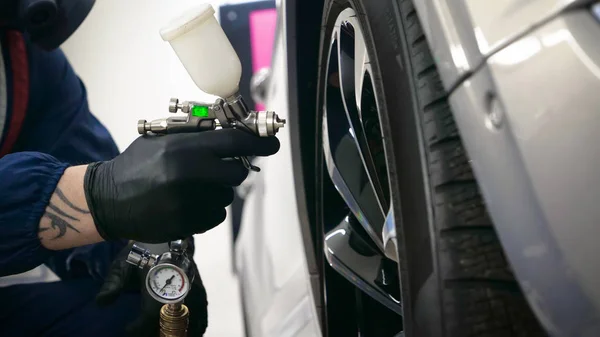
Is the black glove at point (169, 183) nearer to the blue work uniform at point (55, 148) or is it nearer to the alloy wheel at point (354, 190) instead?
the alloy wheel at point (354, 190)

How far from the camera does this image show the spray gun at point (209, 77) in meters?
0.63

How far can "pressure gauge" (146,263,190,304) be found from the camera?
0.79 metres

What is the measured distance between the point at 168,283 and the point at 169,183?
0.17 m

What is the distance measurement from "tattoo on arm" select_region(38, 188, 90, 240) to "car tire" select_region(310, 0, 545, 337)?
54cm

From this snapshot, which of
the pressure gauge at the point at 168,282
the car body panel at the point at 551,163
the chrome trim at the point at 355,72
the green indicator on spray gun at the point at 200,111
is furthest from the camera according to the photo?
the pressure gauge at the point at 168,282

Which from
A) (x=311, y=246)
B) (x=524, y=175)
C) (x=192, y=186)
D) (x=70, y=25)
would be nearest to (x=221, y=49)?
(x=192, y=186)

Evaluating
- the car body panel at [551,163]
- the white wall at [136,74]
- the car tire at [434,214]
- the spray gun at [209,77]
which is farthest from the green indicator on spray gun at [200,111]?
the white wall at [136,74]

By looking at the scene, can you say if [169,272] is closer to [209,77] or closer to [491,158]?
[209,77]

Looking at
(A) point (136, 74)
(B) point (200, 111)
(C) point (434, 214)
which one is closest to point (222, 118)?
Result: (B) point (200, 111)

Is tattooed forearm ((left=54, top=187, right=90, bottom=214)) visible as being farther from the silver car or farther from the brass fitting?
the silver car

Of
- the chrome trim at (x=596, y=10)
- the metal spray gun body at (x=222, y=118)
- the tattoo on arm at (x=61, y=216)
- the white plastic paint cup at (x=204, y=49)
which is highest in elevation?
the white plastic paint cup at (x=204, y=49)

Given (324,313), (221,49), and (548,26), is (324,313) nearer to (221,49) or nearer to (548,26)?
(221,49)

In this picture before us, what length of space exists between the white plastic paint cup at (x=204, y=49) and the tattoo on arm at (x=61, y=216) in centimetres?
29

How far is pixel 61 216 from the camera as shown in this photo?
0.76m
